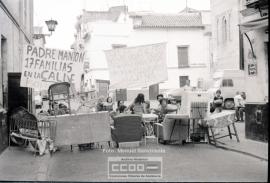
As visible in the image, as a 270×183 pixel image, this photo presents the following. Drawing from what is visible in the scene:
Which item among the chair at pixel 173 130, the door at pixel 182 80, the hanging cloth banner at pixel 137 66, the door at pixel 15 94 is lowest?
the chair at pixel 173 130

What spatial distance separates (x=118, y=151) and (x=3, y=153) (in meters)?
2.67

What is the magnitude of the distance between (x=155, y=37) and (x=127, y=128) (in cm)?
3637

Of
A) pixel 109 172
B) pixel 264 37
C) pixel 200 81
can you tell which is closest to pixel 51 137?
pixel 109 172

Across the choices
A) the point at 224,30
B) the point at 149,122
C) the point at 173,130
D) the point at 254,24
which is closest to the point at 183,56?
the point at 224,30

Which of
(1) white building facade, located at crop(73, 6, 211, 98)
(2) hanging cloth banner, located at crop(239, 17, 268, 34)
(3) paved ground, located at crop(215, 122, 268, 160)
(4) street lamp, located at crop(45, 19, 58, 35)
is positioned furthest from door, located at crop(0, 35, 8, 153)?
(1) white building facade, located at crop(73, 6, 211, 98)

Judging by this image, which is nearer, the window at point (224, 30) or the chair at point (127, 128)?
the chair at point (127, 128)

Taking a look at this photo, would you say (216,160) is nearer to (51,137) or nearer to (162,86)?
(51,137)

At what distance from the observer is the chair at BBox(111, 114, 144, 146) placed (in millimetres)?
12758

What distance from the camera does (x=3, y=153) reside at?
1194 cm

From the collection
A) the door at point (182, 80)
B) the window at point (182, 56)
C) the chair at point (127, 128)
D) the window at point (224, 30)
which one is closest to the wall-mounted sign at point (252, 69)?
the chair at point (127, 128)

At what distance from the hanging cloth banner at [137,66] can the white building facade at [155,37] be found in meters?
32.4

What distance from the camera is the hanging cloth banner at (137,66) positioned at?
12398 millimetres

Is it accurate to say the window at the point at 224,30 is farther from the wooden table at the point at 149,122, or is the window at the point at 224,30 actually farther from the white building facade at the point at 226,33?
the wooden table at the point at 149,122

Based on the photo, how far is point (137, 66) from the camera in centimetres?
1251
